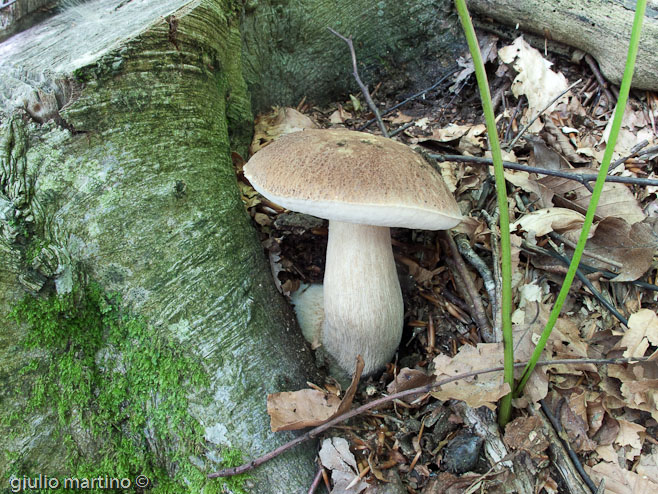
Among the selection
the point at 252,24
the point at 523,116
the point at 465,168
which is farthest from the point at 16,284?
the point at 523,116

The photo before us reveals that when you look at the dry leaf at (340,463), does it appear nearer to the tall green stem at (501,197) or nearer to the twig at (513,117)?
the tall green stem at (501,197)

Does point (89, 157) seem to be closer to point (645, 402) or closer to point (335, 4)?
point (335, 4)

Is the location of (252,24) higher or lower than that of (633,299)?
higher

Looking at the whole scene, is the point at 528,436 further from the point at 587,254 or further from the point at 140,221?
the point at 140,221

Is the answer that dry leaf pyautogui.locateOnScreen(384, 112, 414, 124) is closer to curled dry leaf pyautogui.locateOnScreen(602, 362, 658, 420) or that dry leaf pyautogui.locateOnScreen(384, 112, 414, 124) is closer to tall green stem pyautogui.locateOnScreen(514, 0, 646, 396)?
tall green stem pyautogui.locateOnScreen(514, 0, 646, 396)

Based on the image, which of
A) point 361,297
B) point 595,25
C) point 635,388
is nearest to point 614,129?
point 635,388
